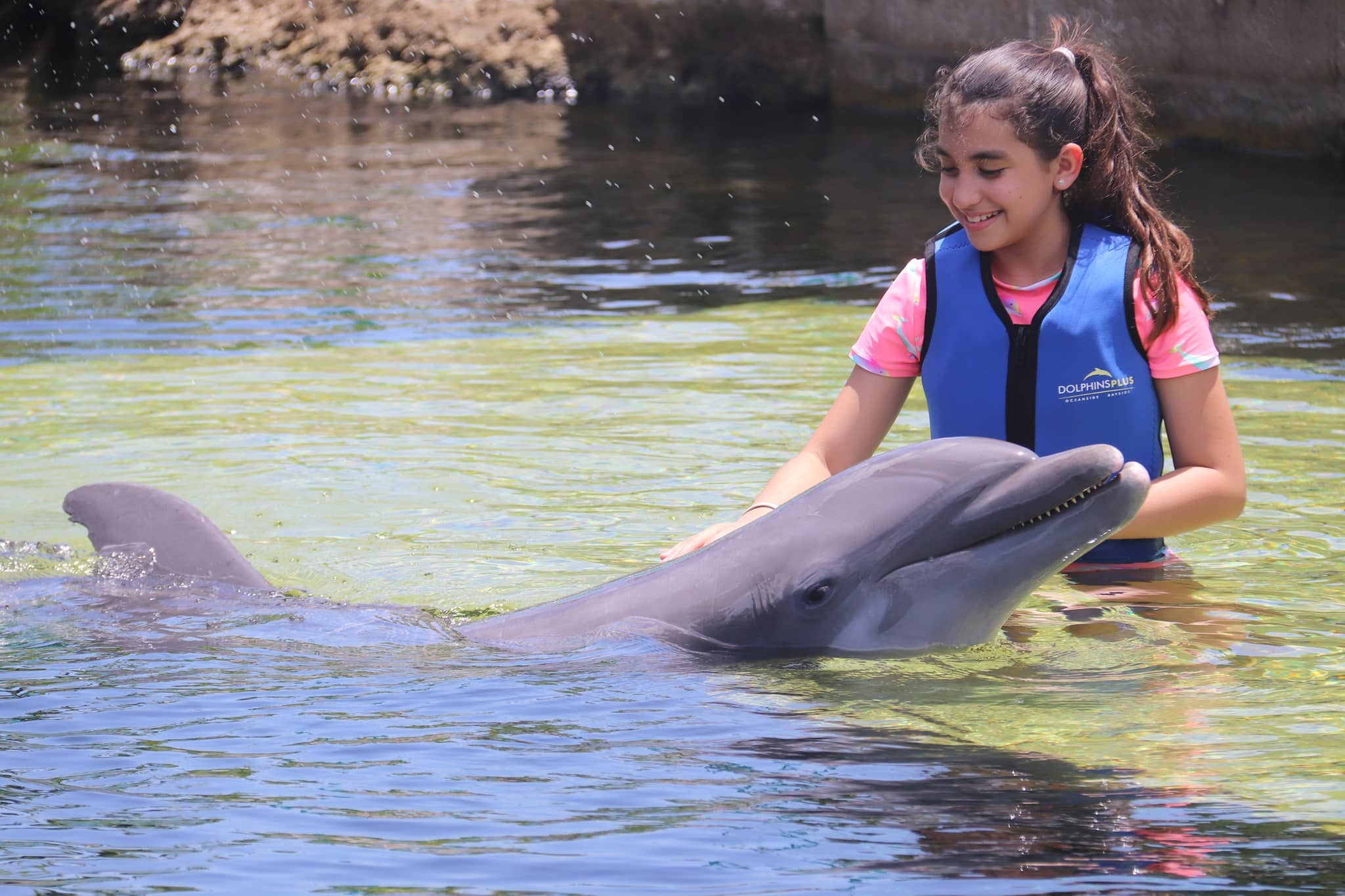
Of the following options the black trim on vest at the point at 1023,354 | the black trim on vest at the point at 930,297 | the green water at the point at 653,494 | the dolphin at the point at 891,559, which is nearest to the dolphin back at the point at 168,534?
the green water at the point at 653,494

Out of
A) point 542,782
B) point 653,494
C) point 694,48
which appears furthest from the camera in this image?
point 694,48

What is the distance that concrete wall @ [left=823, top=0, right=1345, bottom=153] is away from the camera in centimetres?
1217

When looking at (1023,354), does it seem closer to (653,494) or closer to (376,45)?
(653,494)

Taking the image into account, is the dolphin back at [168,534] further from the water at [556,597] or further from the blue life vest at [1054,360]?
the blue life vest at [1054,360]

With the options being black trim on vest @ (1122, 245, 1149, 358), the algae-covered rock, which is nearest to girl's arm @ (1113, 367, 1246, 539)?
black trim on vest @ (1122, 245, 1149, 358)

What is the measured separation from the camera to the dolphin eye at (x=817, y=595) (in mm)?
3518

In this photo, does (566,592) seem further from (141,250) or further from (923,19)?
(923,19)

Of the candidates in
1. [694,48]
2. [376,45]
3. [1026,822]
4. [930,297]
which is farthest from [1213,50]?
[376,45]

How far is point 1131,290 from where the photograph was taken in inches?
154

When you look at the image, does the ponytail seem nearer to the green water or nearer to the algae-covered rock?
the green water

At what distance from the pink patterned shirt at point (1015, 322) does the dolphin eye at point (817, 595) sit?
0.73 metres

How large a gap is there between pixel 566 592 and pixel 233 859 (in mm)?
2061

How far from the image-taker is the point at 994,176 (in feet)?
12.5

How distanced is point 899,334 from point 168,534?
1.94m
